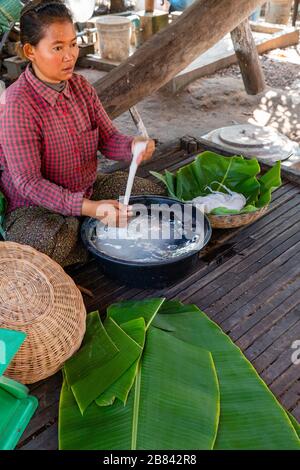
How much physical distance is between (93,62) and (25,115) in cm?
519

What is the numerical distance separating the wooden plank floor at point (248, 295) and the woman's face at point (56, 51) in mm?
924

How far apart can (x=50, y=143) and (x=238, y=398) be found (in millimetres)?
1379

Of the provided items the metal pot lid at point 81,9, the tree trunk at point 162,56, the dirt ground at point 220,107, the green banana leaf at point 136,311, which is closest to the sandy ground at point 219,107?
the dirt ground at point 220,107

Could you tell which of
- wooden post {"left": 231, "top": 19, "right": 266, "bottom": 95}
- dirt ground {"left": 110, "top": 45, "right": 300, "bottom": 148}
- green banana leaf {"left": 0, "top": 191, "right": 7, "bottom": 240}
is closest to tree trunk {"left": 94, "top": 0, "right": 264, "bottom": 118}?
green banana leaf {"left": 0, "top": 191, "right": 7, "bottom": 240}

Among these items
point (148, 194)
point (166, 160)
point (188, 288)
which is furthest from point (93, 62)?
point (188, 288)

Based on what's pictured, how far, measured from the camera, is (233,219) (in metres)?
2.50

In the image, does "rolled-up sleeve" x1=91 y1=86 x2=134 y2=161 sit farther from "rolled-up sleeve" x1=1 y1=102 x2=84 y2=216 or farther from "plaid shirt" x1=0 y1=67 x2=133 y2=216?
"rolled-up sleeve" x1=1 y1=102 x2=84 y2=216

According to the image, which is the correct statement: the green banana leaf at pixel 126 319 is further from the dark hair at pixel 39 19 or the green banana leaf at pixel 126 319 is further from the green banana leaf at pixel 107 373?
the dark hair at pixel 39 19

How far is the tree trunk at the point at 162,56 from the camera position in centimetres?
330

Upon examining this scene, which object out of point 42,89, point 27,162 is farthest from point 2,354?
point 42,89

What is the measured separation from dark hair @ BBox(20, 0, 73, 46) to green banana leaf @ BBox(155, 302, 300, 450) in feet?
4.19

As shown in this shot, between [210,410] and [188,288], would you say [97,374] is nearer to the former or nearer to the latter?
[210,410]

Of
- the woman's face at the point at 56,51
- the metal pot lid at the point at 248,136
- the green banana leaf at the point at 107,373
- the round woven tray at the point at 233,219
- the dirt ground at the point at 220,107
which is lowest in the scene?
the dirt ground at the point at 220,107

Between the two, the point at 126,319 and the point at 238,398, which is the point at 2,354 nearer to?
the point at 126,319
